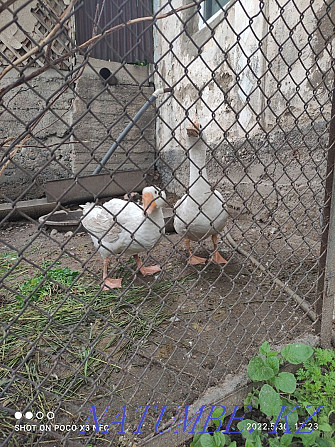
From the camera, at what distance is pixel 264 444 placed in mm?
1226

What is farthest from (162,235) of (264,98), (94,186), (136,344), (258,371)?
(94,186)

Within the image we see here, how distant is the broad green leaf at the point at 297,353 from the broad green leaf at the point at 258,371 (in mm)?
95

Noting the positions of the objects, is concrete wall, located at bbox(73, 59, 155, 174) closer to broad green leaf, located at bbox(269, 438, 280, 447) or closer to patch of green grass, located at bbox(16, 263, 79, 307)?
patch of green grass, located at bbox(16, 263, 79, 307)

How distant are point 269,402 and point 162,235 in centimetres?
79

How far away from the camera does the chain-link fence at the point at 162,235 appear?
104cm

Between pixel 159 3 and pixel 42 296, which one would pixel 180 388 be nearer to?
pixel 42 296

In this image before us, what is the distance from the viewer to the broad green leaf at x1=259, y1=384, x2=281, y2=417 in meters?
1.15

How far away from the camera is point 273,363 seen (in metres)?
1.31

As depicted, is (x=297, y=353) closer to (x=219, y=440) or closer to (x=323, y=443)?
(x=323, y=443)

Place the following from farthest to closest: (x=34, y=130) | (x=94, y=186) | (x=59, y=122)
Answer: (x=59, y=122)
(x=34, y=130)
(x=94, y=186)

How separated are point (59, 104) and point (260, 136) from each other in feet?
13.5

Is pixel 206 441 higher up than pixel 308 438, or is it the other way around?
pixel 308 438

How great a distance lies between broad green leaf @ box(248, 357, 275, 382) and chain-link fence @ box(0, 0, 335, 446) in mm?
138

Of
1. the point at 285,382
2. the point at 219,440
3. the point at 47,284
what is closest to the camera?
the point at 219,440
